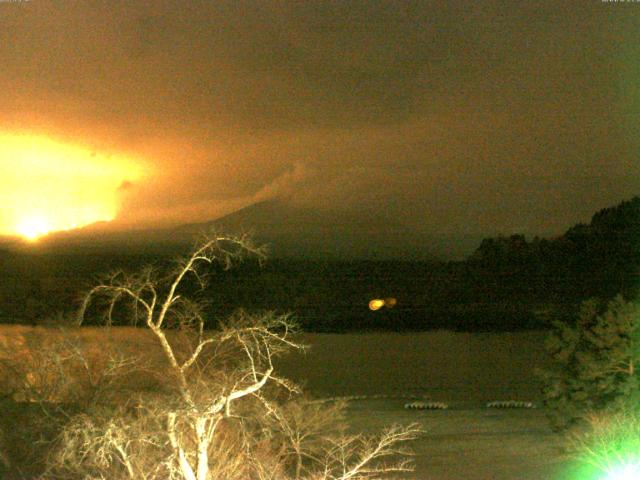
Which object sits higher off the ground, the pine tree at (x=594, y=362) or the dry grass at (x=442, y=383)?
the pine tree at (x=594, y=362)

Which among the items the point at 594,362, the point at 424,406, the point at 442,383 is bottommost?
the point at 442,383

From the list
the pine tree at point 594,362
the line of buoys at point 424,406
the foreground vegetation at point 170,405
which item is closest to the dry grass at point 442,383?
the line of buoys at point 424,406

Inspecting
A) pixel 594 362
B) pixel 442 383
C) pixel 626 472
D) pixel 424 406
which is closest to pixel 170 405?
pixel 626 472

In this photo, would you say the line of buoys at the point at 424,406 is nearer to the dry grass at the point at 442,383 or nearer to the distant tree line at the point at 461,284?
the dry grass at the point at 442,383

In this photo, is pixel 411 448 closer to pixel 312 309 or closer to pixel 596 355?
pixel 596 355

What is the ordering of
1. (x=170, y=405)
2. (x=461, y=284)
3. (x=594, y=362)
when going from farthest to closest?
(x=461, y=284) < (x=594, y=362) < (x=170, y=405)

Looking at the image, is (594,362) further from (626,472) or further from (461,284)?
(461,284)

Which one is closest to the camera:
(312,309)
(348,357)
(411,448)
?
(411,448)

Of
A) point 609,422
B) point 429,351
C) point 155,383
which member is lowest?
point 429,351

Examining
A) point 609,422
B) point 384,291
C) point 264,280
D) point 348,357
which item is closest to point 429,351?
point 348,357

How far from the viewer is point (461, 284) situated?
12006 centimetres

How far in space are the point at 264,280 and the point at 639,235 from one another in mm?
40001

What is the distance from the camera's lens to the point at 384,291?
11594cm

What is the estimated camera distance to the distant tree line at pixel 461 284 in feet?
290
